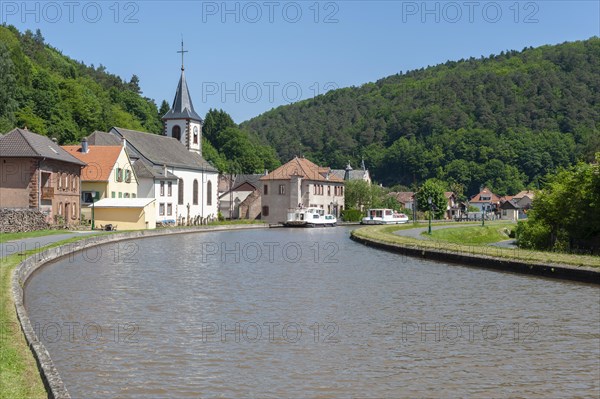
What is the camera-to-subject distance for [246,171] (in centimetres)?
16825

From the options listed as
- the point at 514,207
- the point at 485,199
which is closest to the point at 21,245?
the point at 514,207

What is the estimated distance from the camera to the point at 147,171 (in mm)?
81188

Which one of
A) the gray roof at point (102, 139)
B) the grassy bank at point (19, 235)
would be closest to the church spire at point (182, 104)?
the gray roof at point (102, 139)

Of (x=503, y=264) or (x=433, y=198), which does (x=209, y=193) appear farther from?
(x=503, y=264)

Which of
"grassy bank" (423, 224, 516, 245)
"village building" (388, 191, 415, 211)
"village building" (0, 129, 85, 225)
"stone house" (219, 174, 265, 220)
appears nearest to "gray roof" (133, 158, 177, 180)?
"village building" (0, 129, 85, 225)

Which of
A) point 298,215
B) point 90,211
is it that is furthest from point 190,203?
point 90,211

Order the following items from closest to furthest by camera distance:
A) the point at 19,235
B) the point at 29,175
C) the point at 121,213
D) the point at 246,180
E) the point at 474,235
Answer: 1. the point at 19,235
2. the point at 29,175
3. the point at 121,213
4. the point at 474,235
5. the point at 246,180

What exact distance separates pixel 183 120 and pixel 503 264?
77013 mm

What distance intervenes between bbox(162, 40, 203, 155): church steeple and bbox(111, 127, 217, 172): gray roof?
3.42 m

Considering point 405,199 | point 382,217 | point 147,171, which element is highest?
point 405,199

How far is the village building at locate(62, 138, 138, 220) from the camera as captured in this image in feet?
229

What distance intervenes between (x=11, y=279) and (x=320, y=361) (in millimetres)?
13275

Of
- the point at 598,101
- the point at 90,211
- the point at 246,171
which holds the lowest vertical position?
the point at 90,211

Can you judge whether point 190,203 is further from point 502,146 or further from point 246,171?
point 502,146
